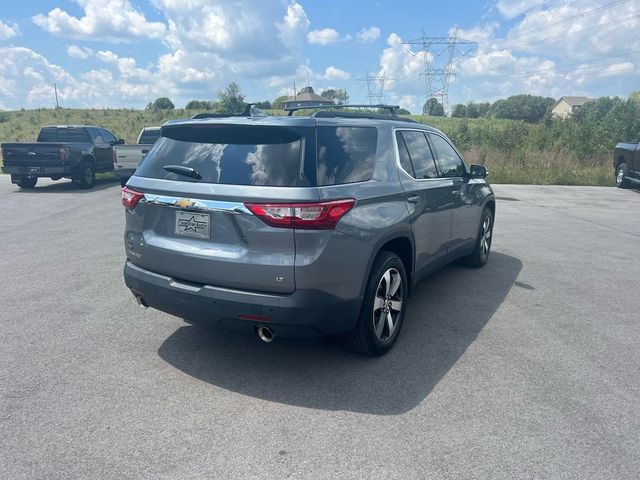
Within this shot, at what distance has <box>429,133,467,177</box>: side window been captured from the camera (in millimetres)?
5348

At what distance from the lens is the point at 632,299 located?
5.73m

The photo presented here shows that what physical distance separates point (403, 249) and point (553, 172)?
18.1 m

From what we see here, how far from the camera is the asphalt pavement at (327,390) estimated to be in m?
2.79

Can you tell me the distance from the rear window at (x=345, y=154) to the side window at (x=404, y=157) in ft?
1.33

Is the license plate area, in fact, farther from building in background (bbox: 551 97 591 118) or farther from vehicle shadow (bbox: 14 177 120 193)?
building in background (bbox: 551 97 591 118)

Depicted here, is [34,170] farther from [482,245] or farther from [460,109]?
[460,109]

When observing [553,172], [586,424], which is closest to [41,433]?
[586,424]

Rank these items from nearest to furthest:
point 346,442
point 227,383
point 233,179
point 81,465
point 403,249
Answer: point 81,465
point 346,442
point 233,179
point 227,383
point 403,249

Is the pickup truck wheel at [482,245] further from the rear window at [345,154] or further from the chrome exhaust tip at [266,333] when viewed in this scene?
the chrome exhaust tip at [266,333]

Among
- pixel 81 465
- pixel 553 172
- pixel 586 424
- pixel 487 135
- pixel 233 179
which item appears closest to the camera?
pixel 81 465

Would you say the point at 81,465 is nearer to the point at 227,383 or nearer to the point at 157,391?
the point at 157,391

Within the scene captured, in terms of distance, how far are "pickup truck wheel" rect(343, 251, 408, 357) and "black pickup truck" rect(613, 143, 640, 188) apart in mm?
15032

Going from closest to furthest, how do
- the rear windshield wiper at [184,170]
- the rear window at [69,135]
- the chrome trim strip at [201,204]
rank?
1. the chrome trim strip at [201,204]
2. the rear windshield wiper at [184,170]
3. the rear window at [69,135]

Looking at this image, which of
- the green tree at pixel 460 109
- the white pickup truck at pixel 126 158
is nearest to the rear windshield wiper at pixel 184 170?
the white pickup truck at pixel 126 158
